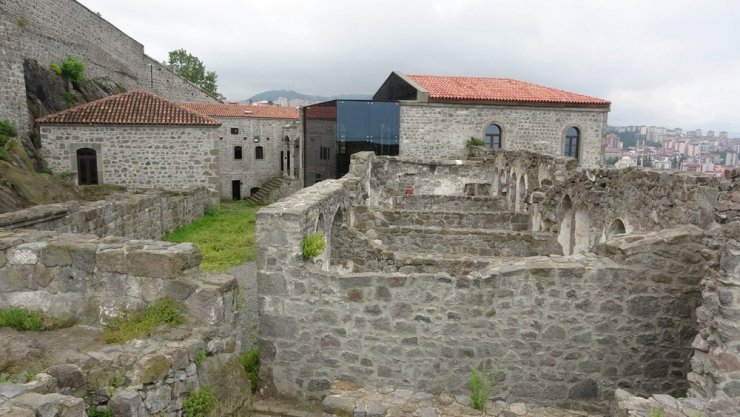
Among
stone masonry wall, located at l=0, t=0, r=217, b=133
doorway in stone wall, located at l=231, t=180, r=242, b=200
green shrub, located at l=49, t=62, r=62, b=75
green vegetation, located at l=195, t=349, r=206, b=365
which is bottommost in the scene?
doorway in stone wall, located at l=231, t=180, r=242, b=200

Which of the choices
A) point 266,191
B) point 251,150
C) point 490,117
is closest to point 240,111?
point 251,150

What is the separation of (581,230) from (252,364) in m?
8.77

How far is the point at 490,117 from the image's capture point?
2731cm

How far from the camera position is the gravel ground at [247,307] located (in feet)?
25.2

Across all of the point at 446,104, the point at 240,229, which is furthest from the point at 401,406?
the point at 446,104

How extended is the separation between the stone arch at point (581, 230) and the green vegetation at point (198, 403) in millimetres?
A: 9590

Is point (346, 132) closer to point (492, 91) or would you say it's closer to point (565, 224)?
point (492, 91)

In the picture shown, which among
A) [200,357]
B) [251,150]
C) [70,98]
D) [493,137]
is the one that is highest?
[70,98]

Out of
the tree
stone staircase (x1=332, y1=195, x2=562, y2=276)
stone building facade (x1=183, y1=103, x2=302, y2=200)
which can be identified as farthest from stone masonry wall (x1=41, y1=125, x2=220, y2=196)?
the tree

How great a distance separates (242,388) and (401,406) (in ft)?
5.63

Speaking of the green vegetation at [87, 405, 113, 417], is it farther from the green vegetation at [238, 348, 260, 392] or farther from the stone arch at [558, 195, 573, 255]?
the stone arch at [558, 195, 573, 255]

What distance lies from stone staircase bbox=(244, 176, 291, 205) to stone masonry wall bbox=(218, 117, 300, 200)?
1734 millimetres

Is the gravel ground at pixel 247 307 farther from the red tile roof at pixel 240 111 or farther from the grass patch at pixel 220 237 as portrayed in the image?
the red tile roof at pixel 240 111

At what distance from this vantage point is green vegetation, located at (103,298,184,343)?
4.81 m
